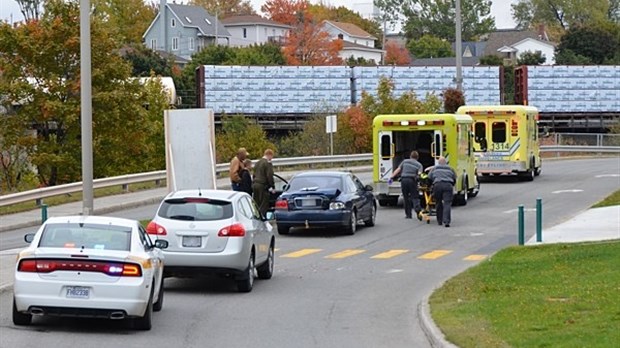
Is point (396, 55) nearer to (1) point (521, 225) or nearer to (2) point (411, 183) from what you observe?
(2) point (411, 183)

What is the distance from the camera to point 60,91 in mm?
43094

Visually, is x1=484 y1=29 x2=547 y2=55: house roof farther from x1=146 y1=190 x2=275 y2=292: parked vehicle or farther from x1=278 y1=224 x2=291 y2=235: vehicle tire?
x1=146 y1=190 x2=275 y2=292: parked vehicle

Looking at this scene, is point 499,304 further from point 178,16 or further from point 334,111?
point 178,16

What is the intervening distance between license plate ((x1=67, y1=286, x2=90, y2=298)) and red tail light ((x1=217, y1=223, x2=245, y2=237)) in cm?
429

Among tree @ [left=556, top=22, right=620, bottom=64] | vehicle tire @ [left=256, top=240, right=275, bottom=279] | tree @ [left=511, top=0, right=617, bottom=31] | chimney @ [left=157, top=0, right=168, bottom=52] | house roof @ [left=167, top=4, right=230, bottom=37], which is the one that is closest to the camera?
vehicle tire @ [left=256, top=240, right=275, bottom=279]

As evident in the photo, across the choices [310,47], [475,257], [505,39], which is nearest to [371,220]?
[475,257]

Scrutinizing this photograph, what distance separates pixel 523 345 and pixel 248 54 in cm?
8611

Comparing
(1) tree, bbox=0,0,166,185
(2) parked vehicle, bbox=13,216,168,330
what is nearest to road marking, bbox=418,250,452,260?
(2) parked vehicle, bbox=13,216,168,330

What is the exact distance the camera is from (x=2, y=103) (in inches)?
1678

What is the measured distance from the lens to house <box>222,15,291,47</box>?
5172 inches

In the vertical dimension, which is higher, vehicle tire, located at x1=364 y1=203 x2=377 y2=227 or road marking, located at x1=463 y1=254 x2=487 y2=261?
vehicle tire, located at x1=364 y1=203 x2=377 y2=227

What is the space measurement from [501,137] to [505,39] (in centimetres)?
10185

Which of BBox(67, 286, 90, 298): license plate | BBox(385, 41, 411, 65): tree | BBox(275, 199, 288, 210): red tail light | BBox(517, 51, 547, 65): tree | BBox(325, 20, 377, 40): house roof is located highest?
BBox(325, 20, 377, 40): house roof

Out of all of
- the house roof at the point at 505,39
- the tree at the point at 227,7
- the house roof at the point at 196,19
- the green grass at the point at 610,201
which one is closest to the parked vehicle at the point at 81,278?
the green grass at the point at 610,201
